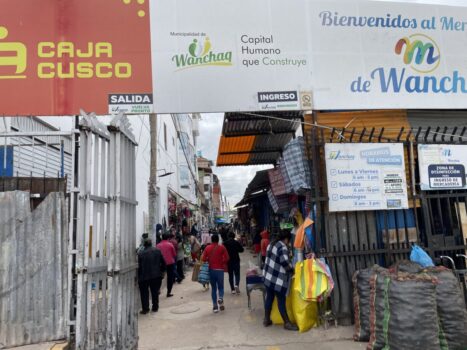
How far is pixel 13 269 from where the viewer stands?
5.64m

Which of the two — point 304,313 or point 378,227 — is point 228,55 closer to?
point 378,227

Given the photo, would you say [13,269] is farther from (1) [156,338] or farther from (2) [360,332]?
(2) [360,332]

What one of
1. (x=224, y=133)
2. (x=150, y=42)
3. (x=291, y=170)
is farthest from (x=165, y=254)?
(x=150, y=42)

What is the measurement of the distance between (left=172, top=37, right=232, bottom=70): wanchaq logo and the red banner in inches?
23.5

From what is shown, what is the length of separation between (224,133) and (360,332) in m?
5.44

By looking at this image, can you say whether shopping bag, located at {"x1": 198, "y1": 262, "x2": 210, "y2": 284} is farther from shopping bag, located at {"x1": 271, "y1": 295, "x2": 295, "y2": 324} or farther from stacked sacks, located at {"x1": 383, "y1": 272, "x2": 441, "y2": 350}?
stacked sacks, located at {"x1": 383, "y1": 272, "x2": 441, "y2": 350}

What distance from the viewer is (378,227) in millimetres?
7164

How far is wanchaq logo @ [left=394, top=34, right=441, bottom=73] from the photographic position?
7.50 meters

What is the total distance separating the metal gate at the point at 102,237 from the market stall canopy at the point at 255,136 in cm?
345

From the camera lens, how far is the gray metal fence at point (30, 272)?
557 centimetres

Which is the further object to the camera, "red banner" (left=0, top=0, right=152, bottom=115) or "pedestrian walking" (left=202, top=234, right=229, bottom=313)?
"pedestrian walking" (left=202, top=234, right=229, bottom=313)

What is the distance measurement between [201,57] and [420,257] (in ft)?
16.2

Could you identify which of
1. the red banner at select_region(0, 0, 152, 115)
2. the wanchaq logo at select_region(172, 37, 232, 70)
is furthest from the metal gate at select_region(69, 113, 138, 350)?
the wanchaq logo at select_region(172, 37, 232, 70)

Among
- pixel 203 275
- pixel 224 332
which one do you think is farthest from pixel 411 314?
pixel 203 275
